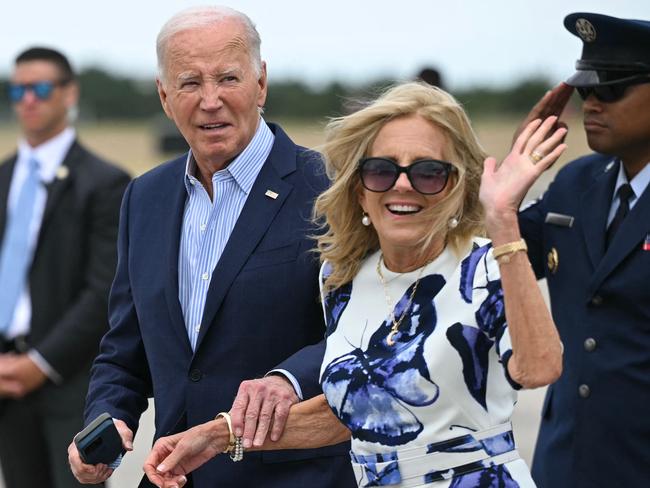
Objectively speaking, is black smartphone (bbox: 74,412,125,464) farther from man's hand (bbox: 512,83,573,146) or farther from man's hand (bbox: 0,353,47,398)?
man's hand (bbox: 0,353,47,398)

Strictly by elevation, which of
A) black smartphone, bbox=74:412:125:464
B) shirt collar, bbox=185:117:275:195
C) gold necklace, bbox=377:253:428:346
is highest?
shirt collar, bbox=185:117:275:195

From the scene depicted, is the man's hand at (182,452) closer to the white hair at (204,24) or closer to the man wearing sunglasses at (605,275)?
the white hair at (204,24)

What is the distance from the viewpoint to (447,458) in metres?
2.77

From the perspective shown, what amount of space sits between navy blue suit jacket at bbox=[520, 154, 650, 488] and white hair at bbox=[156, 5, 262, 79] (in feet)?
3.92

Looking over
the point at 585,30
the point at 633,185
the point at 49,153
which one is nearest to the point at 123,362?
the point at 633,185

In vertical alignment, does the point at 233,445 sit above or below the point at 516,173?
below

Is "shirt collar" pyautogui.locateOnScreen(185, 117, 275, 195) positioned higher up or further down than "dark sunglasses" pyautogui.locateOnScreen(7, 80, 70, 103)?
higher up

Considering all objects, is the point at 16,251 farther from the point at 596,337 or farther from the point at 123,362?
the point at 596,337

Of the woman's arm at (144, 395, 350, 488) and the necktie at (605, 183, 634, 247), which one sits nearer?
the woman's arm at (144, 395, 350, 488)

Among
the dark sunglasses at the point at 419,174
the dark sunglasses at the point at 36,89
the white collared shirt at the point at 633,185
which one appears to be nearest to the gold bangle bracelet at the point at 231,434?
the dark sunglasses at the point at 419,174

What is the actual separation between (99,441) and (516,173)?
4.29 ft

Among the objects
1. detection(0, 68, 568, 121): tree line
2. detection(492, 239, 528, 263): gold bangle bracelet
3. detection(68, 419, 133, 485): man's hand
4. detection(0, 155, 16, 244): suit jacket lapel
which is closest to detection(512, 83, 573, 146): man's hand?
detection(492, 239, 528, 263): gold bangle bracelet

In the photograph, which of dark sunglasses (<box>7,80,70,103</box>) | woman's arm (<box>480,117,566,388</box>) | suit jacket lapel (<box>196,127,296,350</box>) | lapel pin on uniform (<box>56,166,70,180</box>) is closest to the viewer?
woman's arm (<box>480,117,566,388</box>)

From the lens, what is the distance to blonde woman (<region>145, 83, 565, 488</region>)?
262 centimetres
